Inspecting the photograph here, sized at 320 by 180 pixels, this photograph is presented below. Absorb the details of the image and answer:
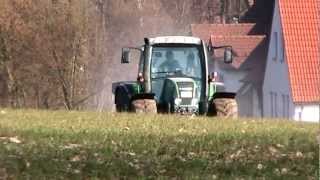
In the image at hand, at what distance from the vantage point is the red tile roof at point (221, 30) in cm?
5841

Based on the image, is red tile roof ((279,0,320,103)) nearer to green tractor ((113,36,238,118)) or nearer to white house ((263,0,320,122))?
white house ((263,0,320,122))

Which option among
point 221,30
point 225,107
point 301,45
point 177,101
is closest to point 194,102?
point 177,101

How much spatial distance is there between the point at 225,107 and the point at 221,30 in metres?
41.1

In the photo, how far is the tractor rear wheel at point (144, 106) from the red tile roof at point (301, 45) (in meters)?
23.5

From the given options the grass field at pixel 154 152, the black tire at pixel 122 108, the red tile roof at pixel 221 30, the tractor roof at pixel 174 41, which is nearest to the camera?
the grass field at pixel 154 152

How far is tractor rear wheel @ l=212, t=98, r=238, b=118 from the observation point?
19.4 meters

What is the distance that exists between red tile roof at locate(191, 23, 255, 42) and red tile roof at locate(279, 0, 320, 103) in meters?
12.4

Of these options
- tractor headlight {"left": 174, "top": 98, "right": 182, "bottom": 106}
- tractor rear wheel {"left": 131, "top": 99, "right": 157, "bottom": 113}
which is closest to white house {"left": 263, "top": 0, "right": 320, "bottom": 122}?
tractor headlight {"left": 174, "top": 98, "right": 182, "bottom": 106}

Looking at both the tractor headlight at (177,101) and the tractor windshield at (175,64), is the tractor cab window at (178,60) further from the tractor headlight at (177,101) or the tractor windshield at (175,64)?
the tractor headlight at (177,101)

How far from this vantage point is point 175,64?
20.2m

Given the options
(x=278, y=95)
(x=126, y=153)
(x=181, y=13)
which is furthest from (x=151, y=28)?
(x=126, y=153)

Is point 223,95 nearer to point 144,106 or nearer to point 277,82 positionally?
point 144,106

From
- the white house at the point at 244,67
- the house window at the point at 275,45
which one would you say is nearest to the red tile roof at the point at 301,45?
the house window at the point at 275,45

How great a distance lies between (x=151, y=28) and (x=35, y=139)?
59633 mm
